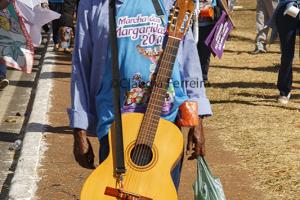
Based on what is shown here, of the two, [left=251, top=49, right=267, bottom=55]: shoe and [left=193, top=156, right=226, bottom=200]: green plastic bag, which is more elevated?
[left=193, top=156, right=226, bottom=200]: green plastic bag

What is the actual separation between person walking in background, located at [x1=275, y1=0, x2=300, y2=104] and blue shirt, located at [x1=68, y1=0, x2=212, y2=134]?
5.56 metres

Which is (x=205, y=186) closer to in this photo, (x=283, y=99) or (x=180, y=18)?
(x=180, y=18)

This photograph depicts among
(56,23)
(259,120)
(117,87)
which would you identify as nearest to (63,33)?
(56,23)

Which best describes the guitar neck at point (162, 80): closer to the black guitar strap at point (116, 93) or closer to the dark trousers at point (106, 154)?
the black guitar strap at point (116, 93)

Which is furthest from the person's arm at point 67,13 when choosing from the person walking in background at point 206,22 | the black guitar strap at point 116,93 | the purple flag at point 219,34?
the black guitar strap at point 116,93

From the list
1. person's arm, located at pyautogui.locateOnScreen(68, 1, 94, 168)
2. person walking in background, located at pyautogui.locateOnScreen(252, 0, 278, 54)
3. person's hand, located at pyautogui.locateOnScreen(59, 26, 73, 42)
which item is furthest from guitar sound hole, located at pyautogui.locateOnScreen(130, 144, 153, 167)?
person walking in background, located at pyautogui.locateOnScreen(252, 0, 278, 54)

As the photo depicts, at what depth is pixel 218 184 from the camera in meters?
4.04

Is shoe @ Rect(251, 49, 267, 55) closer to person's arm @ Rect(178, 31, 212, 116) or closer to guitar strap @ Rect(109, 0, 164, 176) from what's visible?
person's arm @ Rect(178, 31, 212, 116)

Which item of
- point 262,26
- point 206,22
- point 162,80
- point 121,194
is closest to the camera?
point 121,194

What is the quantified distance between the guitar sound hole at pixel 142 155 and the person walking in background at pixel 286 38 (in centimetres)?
604

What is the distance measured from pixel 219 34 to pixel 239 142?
6.19ft

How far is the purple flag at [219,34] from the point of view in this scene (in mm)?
9047

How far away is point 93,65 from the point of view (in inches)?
157

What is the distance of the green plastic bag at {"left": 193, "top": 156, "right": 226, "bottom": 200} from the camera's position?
3998mm
